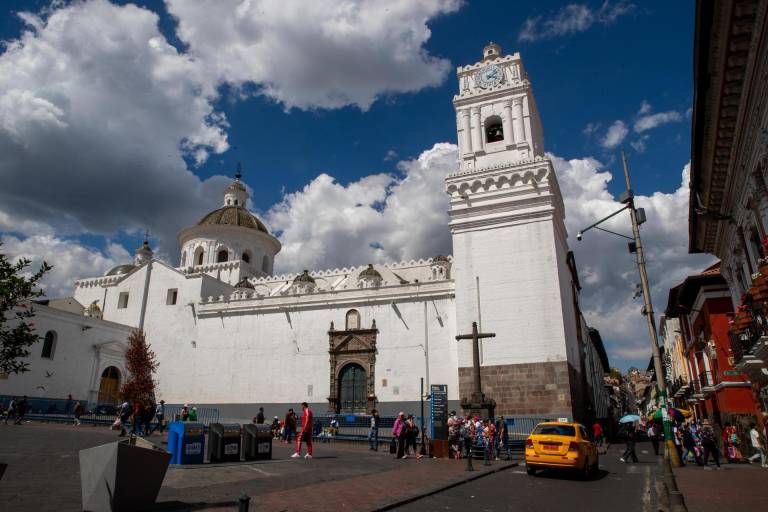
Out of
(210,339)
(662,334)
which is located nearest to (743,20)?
(210,339)

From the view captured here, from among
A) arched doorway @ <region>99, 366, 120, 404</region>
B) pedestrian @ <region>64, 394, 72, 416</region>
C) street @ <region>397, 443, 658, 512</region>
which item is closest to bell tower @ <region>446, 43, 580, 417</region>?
street @ <region>397, 443, 658, 512</region>

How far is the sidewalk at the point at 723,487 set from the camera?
9.04 metres

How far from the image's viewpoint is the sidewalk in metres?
9.04

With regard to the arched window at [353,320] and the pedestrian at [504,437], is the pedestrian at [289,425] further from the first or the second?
the arched window at [353,320]

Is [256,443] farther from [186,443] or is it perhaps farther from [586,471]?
[586,471]

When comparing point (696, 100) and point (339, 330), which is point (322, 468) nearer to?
point (696, 100)

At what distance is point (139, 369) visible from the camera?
34250 mm

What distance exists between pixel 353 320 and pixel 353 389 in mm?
4055

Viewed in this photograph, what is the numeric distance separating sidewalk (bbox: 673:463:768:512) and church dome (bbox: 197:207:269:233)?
36888 mm

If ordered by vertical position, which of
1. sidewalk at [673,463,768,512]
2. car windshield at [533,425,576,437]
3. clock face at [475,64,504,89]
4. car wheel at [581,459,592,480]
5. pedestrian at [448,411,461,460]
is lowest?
sidewalk at [673,463,768,512]

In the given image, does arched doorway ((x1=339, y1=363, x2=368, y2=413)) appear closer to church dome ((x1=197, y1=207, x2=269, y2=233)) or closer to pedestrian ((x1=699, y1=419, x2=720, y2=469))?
pedestrian ((x1=699, y1=419, x2=720, y2=469))

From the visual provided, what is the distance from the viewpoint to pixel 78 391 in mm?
32344

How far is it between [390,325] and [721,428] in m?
16.5

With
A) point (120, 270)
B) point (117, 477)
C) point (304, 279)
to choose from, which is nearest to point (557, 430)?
point (117, 477)
